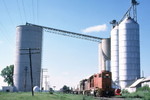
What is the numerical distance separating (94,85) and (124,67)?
154ft

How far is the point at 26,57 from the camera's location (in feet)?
406

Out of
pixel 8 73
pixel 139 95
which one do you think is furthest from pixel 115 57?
pixel 8 73

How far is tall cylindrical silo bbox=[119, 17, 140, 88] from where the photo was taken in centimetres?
8881

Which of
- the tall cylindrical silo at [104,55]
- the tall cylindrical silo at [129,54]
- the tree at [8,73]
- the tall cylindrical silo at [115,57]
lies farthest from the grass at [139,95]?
the tree at [8,73]

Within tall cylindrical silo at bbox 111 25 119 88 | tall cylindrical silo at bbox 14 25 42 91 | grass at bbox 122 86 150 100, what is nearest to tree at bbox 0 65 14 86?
tall cylindrical silo at bbox 14 25 42 91

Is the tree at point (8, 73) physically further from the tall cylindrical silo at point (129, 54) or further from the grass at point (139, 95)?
the grass at point (139, 95)

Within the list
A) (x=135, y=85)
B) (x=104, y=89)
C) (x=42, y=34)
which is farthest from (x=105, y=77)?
(x=42, y=34)

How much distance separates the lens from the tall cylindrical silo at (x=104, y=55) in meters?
108

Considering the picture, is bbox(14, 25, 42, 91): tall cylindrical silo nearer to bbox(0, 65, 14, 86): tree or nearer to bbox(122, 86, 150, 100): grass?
bbox(0, 65, 14, 86): tree

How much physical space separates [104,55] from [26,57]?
38.0 m

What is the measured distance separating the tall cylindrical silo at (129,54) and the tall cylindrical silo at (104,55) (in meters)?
16.9

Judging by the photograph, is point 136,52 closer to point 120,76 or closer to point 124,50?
point 124,50

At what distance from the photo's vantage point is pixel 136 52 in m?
90.1

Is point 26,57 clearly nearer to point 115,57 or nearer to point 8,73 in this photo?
point 8,73
